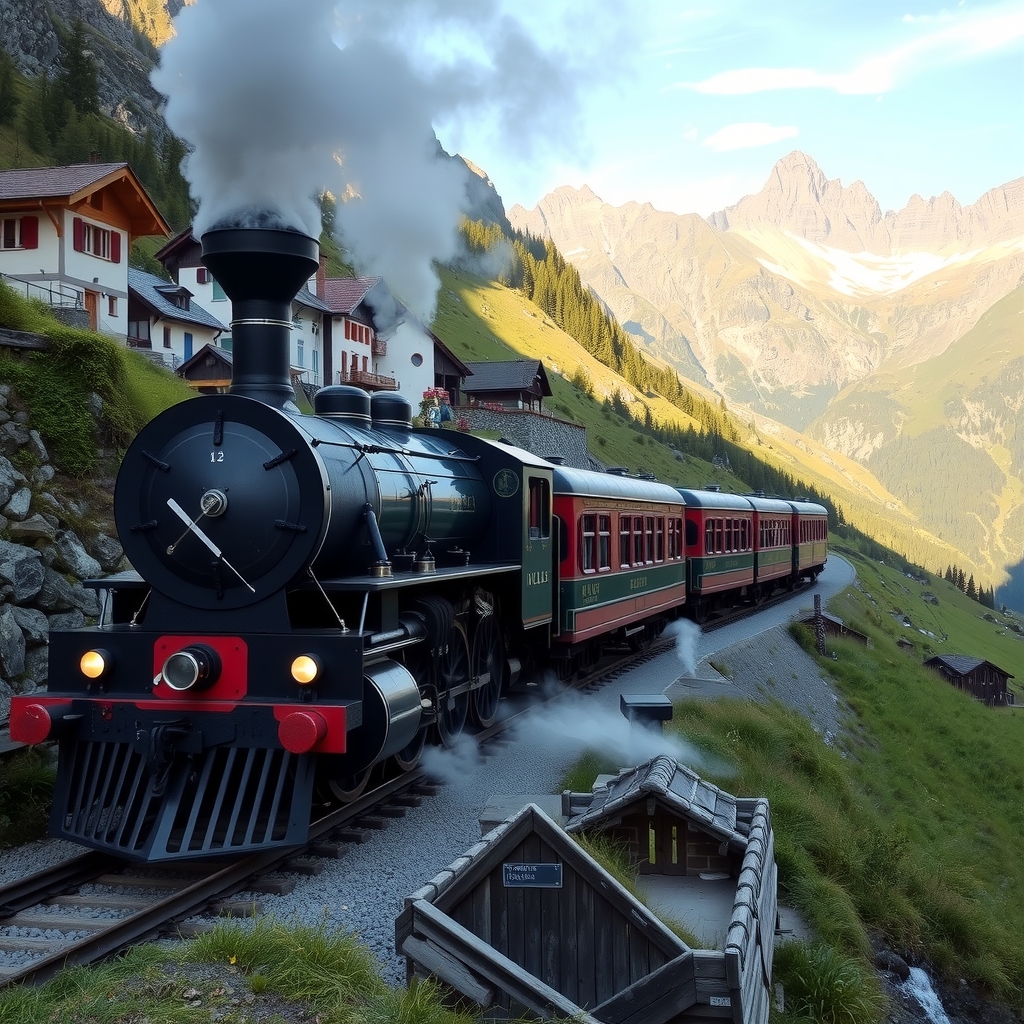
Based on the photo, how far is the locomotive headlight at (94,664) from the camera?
7.38 meters

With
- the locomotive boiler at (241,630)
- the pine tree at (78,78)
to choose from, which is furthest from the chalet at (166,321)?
the pine tree at (78,78)

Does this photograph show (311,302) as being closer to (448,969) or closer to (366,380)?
(366,380)

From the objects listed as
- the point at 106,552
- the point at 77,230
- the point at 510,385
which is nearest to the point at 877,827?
the point at 106,552

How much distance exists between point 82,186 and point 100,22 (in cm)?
9128

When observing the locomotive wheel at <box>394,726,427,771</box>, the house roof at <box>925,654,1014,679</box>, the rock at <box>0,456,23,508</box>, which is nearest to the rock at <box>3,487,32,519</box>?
the rock at <box>0,456,23,508</box>

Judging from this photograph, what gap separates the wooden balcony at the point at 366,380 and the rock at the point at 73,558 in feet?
103

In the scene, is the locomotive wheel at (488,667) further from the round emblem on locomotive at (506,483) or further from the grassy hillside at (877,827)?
the grassy hillside at (877,827)

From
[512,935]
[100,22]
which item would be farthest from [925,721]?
[100,22]

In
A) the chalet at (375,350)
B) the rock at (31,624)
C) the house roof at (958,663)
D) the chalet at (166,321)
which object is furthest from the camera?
the chalet at (375,350)

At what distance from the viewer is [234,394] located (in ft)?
26.2

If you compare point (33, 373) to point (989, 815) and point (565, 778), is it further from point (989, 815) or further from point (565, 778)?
point (989, 815)

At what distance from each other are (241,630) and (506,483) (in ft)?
15.5

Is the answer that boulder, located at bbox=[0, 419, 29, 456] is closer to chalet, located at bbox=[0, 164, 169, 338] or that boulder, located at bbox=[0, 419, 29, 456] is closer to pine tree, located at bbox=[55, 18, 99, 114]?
chalet, located at bbox=[0, 164, 169, 338]

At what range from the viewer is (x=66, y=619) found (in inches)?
437
